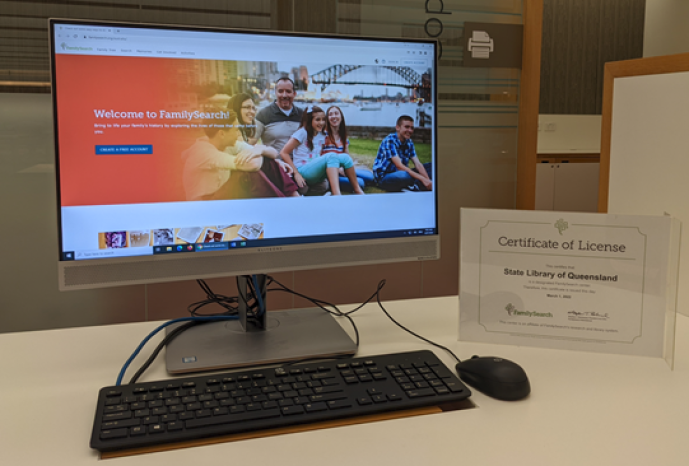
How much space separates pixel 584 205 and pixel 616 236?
3.99 metres

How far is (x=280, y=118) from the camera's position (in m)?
0.94

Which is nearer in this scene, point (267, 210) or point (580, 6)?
point (267, 210)

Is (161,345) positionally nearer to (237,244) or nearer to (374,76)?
(237,244)

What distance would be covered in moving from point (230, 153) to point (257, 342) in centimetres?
32

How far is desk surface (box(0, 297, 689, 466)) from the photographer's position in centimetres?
62

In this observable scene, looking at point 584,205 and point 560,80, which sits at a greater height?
point 560,80

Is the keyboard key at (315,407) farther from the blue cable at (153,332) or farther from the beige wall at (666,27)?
the beige wall at (666,27)

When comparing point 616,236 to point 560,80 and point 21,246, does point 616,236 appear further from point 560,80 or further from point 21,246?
point 560,80

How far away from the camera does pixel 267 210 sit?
94cm

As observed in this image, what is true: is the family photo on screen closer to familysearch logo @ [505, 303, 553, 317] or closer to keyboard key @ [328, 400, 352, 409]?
familysearch logo @ [505, 303, 553, 317]

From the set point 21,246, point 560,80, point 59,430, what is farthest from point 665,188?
point 560,80

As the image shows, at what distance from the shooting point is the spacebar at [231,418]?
667 mm

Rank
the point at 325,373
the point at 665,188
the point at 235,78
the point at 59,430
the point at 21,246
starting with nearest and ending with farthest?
the point at 59,430 < the point at 325,373 < the point at 235,78 < the point at 665,188 < the point at 21,246

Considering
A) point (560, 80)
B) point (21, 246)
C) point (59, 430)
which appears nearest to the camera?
point (59, 430)
